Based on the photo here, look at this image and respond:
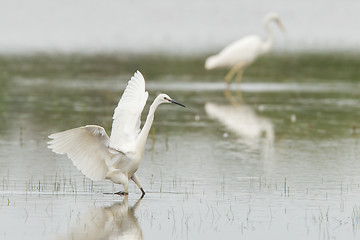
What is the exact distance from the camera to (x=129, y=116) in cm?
1098

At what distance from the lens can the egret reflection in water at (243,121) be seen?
15852 mm

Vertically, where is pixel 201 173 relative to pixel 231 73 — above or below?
below

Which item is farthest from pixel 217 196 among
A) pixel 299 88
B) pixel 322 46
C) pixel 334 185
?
pixel 322 46

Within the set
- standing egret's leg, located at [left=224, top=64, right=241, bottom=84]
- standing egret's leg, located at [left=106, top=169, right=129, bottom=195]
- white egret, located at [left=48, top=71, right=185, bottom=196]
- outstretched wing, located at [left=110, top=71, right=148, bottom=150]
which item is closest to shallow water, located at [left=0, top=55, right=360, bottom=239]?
standing egret's leg, located at [left=106, top=169, right=129, bottom=195]

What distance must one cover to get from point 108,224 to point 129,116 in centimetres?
232

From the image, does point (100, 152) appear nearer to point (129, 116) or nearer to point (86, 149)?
point (86, 149)

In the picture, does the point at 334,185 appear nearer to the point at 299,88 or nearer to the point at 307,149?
the point at 307,149

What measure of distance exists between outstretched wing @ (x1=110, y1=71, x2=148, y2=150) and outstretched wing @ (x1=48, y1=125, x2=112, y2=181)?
182 millimetres

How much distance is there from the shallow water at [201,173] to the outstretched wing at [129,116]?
25.5 inches

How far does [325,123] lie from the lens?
1745 cm

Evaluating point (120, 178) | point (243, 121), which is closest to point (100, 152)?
point (120, 178)

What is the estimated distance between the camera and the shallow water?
8867 mm

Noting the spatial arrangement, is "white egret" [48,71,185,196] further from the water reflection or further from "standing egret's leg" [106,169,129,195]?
the water reflection

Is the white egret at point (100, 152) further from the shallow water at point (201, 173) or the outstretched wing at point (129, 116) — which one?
the shallow water at point (201, 173)
